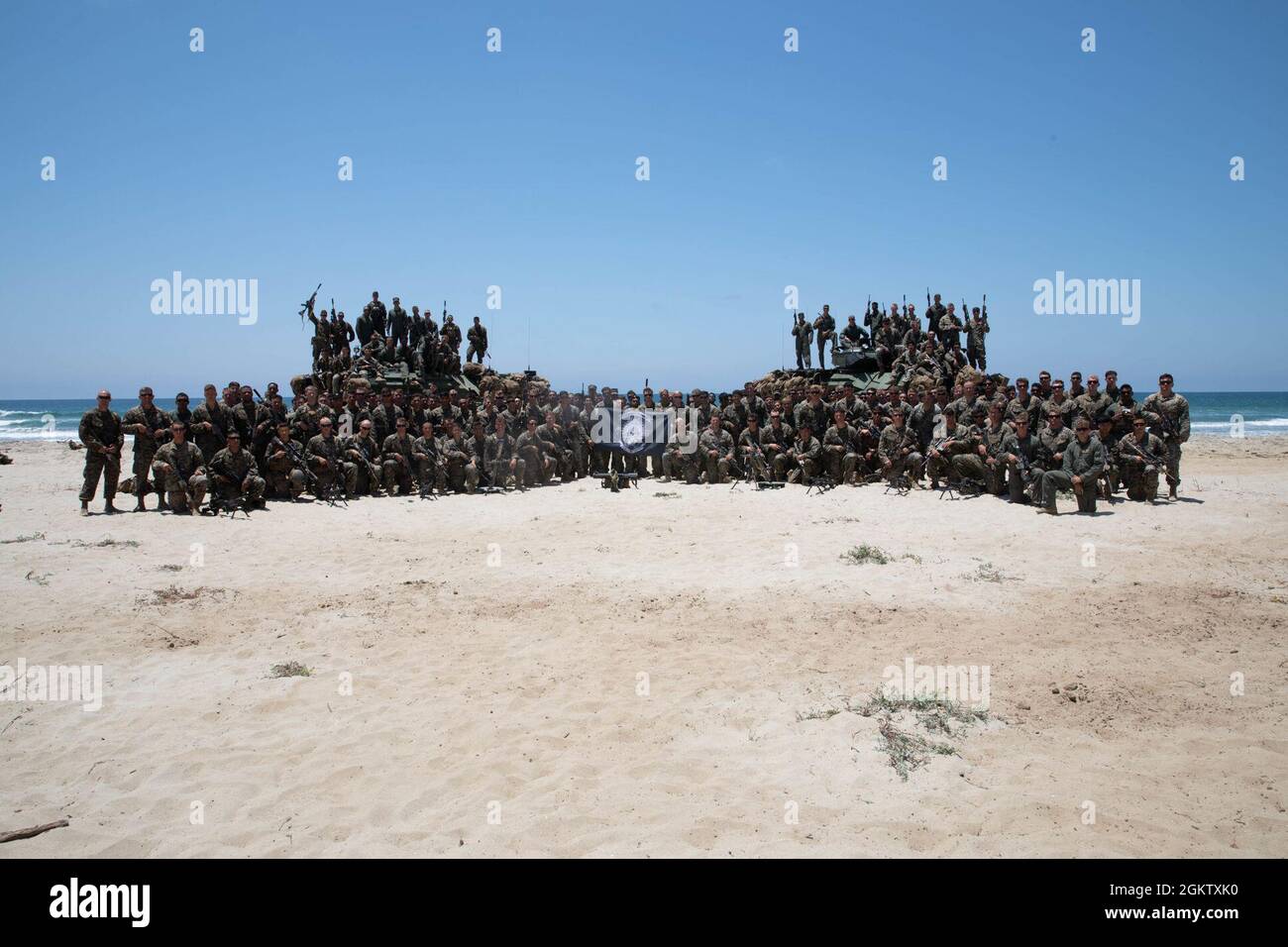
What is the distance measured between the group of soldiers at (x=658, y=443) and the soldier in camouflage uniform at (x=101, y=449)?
3 cm

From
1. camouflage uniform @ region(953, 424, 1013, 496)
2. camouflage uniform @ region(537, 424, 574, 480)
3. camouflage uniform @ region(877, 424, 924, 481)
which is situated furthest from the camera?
camouflage uniform @ region(537, 424, 574, 480)

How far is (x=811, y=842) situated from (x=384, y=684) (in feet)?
12.7

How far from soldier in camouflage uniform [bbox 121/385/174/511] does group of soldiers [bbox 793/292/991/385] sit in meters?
20.4

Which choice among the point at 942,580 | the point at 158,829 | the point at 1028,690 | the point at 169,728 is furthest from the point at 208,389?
the point at 1028,690

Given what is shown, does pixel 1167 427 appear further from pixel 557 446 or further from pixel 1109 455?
pixel 557 446

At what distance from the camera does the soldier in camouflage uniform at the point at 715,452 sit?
60.3ft

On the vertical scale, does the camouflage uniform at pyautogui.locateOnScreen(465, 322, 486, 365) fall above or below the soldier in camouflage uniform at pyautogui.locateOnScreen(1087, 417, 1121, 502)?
above

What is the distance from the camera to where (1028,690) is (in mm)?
6078

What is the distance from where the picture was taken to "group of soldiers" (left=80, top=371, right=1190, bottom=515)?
1380 cm

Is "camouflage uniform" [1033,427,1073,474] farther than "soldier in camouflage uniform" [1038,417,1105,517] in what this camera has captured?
Yes

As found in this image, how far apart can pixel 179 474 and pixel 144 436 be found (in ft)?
3.83

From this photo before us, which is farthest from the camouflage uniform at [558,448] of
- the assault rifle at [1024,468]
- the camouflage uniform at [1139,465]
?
the camouflage uniform at [1139,465]

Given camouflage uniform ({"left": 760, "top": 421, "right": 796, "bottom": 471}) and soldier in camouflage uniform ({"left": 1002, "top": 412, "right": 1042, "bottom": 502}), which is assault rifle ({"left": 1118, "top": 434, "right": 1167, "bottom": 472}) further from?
camouflage uniform ({"left": 760, "top": 421, "right": 796, "bottom": 471})

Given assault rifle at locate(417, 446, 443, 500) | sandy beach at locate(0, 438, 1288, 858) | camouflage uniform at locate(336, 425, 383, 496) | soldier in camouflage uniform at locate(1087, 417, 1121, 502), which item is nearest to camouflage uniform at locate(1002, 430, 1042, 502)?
soldier in camouflage uniform at locate(1087, 417, 1121, 502)
